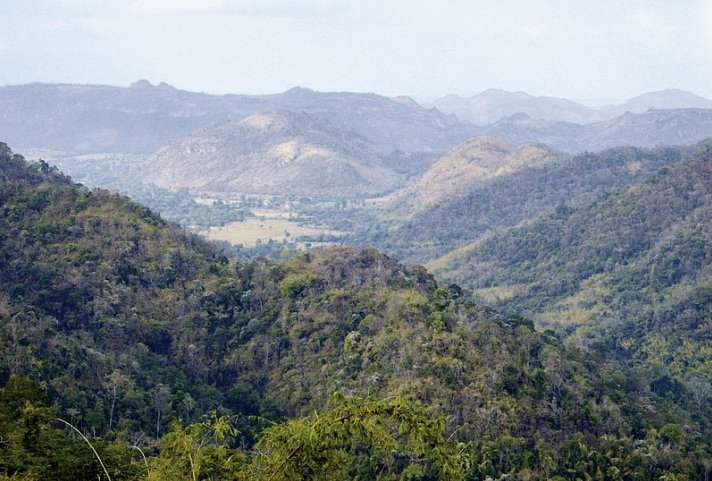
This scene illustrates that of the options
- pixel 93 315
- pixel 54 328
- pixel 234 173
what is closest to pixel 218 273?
pixel 93 315

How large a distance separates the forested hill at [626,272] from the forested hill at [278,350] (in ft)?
39.1

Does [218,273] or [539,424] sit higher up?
[218,273]

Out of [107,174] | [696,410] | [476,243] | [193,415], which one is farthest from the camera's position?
[107,174]

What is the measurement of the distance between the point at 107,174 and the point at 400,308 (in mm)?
163786

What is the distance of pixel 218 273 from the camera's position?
41812mm

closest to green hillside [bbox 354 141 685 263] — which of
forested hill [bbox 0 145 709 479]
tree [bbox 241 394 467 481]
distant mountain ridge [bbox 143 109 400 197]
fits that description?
distant mountain ridge [bbox 143 109 400 197]

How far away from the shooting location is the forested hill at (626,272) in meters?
48.9

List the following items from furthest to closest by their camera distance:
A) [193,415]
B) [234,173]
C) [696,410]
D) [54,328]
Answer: [234,173]
[696,410]
[54,328]
[193,415]

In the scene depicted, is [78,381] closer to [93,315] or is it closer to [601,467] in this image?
[93,315]

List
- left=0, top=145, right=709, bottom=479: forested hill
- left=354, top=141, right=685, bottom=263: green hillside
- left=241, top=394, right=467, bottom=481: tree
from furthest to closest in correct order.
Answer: left=354, top=141, right=685, bottom=263: green hillside, left=0, top=145, right=709, bottom=479: forested hill, left=241, top=394, right=467, bottom=481: tree

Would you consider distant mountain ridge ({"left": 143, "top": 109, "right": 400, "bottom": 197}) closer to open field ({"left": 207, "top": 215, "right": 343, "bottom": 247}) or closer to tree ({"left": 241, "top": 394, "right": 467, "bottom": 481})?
open field ({"left": 207, "top": 215, "right": 343, "bottom": 247})

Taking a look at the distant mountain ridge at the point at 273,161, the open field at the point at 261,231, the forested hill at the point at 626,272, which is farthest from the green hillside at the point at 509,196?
the distant mountain ridge at the point at 273,161

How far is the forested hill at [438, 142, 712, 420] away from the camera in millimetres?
48938

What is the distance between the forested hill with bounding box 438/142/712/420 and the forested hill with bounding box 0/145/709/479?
11907 mm
